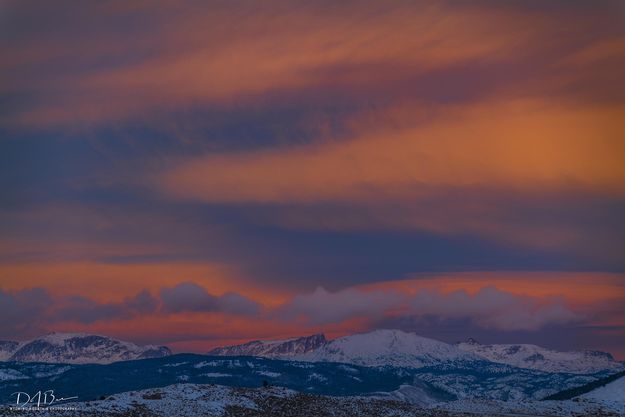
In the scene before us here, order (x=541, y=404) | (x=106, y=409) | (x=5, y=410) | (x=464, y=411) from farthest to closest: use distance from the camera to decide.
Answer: (x=541, y=404), (x=464, y=411), (x=106, y=409), (x=5, y=410)

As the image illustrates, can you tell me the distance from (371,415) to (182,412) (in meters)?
34.6

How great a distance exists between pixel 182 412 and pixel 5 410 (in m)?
30.0

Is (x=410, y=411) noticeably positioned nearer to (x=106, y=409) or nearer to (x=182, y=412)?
(x=182, y=412)

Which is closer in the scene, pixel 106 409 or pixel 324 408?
pixel 106 409

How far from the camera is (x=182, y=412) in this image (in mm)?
134750

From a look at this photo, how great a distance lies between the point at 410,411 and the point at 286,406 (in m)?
23.9

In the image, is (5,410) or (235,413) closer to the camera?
(5,410)

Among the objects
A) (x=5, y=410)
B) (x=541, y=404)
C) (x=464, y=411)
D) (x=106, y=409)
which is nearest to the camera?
(x=5, y=410)

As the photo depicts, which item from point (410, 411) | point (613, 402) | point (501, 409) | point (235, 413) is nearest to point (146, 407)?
point (235, 413)

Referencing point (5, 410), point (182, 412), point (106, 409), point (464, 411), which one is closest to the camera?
point (5, 410)

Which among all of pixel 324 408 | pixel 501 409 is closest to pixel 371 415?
pixel 324 408

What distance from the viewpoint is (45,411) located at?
381ft

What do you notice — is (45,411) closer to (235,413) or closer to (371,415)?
(235,413)

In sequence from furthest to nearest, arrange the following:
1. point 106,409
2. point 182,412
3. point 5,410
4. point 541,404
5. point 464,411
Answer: point 541,404, point 464,411, point 182,412, point 106,409, point 5,410
